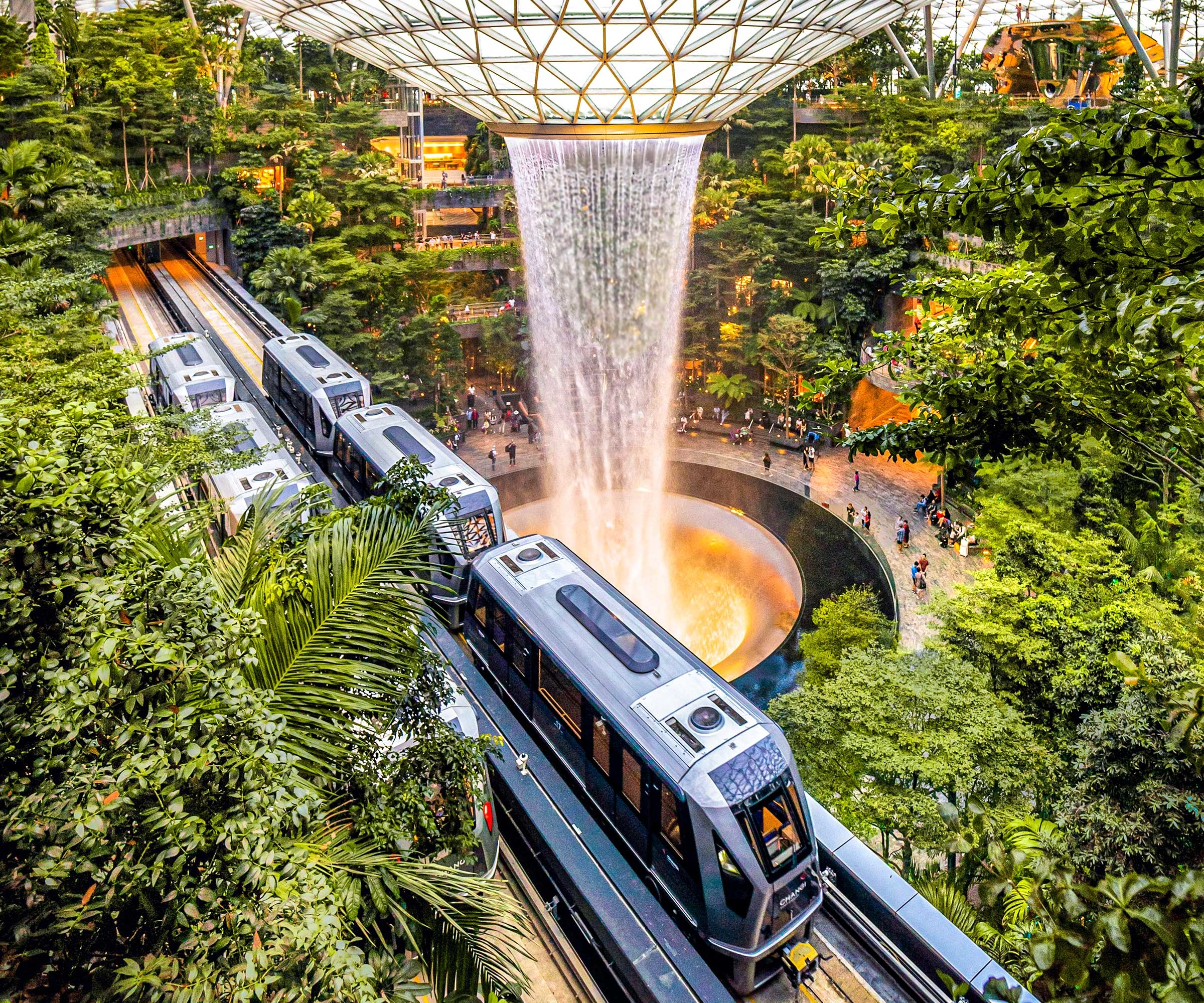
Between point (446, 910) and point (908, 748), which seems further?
point (908, 748)

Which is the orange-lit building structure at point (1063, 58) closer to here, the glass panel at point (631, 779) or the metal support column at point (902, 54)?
the metal support column at point (902, 54)

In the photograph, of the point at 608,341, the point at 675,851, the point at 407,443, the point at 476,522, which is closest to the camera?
the point at 675,851

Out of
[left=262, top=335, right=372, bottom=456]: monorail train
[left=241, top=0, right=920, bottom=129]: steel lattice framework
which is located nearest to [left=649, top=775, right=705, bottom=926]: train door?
[left=262, top=335, right=372, bottom=456]: monorail train

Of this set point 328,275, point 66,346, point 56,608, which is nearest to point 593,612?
point 56,608

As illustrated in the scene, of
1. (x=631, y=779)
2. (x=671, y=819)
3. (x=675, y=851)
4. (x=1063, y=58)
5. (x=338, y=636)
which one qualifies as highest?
(x=1063, y=58)

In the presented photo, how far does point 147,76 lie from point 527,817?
50.5 metres

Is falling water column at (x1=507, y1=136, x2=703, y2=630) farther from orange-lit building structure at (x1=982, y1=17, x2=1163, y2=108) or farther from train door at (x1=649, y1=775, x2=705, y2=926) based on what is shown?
orange-lit building structure at (x1=982, y1=17, x2=1163, y2=108)

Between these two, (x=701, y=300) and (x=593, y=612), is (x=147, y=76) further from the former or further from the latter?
(x=593, y=612)

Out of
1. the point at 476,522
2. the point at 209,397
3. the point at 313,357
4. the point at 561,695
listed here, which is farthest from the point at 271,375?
the point at 561,695

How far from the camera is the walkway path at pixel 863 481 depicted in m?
29.0

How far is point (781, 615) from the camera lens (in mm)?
27141

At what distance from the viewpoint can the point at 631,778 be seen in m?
10.6

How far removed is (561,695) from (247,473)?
9.23m

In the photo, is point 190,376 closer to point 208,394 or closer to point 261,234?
point 208,394
